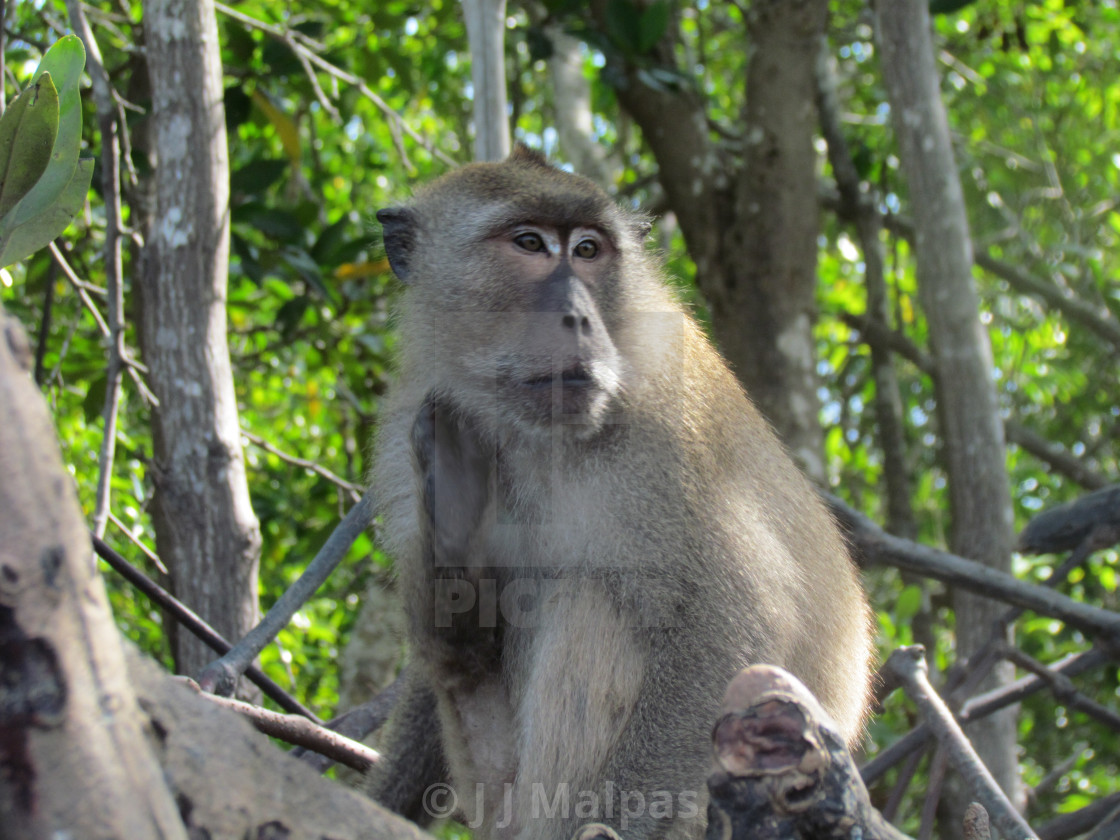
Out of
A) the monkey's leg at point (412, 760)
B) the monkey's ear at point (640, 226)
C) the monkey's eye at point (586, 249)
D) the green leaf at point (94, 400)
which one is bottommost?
the monkey's leg at point (412, 760)

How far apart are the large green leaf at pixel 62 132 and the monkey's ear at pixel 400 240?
42.4 inches

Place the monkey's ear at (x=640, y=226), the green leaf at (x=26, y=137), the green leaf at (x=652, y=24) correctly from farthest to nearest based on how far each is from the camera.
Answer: the green leaf at (x=652, y=24)
the monkey's ear at (x=640, y=226)
the green leaf at (x=26, y=137)

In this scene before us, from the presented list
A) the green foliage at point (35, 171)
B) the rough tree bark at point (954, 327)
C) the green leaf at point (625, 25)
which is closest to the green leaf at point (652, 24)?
the green leaf at point (625, 25)

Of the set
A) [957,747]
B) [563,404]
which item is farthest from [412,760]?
[957,747]

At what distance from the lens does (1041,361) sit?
235 inches

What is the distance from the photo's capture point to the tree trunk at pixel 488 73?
356cm

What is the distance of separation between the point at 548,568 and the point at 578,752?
16.9 inches

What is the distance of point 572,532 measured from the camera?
Result: 2.47 meters

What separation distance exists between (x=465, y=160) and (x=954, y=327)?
3.24 metres

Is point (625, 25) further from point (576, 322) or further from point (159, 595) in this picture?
point (159, 595)

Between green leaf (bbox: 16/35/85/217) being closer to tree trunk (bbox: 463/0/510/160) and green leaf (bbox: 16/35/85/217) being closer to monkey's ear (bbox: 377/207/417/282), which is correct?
monkey's ear (bbox: 377/207/417/282)

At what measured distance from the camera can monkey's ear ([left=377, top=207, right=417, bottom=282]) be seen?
115 inches

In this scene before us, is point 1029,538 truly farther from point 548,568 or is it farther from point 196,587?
point 196,587

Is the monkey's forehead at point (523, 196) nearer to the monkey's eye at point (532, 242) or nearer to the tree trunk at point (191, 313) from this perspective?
the monkey's eye at point (532, 242)
